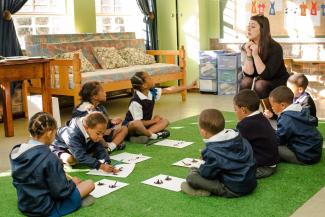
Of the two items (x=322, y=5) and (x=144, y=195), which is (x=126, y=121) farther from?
(x=322, y=5)

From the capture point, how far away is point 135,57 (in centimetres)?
684

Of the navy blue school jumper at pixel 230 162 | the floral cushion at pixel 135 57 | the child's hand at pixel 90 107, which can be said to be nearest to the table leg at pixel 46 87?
the child's hand at pixel 90 107

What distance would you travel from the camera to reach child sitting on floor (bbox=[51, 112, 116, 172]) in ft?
9.98

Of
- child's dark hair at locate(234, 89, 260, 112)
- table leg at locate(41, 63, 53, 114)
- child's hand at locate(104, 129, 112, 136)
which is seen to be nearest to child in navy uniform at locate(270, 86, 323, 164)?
→ child's dark hair at locate(234, 89, 260, 112)

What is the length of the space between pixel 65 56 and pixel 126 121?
1836 millimetres

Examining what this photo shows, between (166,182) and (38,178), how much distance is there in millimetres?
938

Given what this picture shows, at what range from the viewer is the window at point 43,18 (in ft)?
20.1

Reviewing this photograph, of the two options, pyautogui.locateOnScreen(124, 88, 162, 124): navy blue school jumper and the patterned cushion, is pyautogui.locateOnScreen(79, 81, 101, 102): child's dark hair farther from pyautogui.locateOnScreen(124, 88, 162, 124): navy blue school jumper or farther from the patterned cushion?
the patterned cushion

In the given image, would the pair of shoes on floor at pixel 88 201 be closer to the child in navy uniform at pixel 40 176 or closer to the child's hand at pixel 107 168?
the child in navy uniform at pixel 40 176

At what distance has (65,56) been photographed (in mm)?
5777

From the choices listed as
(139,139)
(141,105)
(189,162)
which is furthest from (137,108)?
(189,162)

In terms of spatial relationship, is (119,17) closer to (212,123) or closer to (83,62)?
(83,62)

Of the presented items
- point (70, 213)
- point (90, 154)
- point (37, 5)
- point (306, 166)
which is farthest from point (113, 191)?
point (37, 5)

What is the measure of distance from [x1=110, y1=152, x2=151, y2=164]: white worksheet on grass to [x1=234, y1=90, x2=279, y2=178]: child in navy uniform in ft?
3.15
